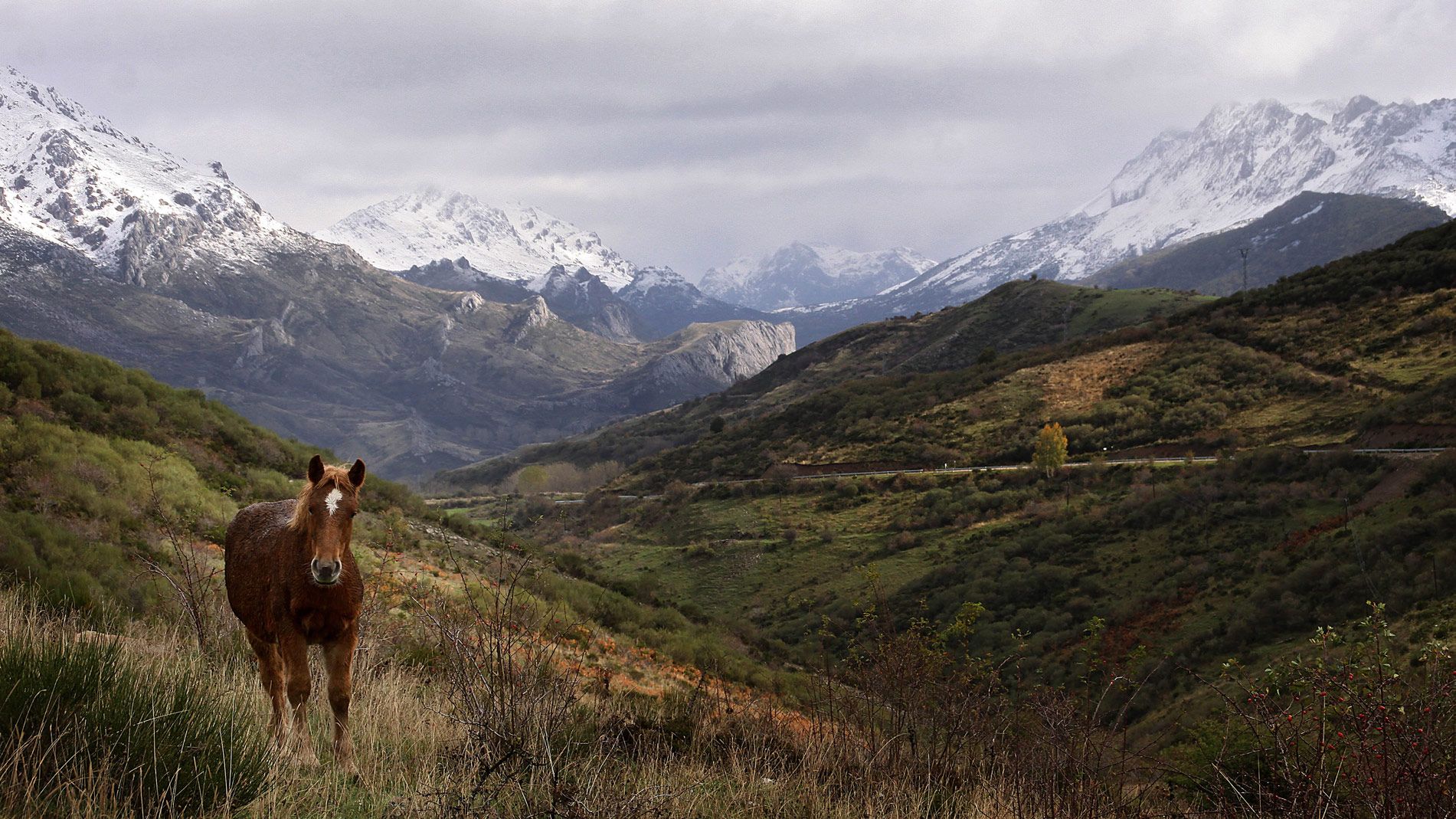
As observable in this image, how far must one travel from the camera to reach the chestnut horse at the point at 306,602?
5.14 meters

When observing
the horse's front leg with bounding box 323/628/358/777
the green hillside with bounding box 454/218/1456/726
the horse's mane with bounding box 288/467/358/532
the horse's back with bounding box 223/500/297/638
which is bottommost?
the green hillside with bounding box 454/218/1456/726

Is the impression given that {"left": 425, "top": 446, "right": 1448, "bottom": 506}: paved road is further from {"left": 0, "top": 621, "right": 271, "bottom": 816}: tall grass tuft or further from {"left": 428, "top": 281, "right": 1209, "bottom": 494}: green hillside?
{"left": 0, "top": 621, "right": 271, "bottom": 816}: tall grass tuft

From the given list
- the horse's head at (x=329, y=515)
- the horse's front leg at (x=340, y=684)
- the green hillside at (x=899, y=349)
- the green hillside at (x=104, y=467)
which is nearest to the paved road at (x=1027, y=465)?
the green hillside at (x=899, y=349)

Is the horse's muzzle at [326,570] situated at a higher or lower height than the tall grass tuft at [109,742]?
higher

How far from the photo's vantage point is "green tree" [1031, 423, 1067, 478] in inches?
2044

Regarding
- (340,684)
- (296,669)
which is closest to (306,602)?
(296,669)

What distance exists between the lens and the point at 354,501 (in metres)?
5.21

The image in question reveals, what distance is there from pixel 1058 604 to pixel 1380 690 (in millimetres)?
32164

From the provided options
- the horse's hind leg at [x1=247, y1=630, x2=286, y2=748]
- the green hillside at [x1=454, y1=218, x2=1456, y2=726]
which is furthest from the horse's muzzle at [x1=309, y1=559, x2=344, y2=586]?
the green hillside at [x1=454, y1=218, x2=1456, y2=726]

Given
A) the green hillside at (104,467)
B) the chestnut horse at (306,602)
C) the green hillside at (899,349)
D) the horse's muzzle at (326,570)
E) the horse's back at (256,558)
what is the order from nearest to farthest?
1. the horse's muzzle at (326,570)
2. the chestnut horse at (306,602)
3. the horse's back at (256,558)
4. the green hillside at (104,467)
5. the green hillside at (899,349)

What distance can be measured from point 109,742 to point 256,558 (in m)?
1.93

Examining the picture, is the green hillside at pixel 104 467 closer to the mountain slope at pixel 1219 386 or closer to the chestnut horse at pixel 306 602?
the chestnut horse at pixel 306 602

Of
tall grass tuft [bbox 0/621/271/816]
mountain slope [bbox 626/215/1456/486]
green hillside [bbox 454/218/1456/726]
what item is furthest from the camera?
mountain slope [bbox 626/215/1456/486]

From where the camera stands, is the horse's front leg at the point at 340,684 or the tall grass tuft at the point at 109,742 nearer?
the tall grass tuft at the point at 109,742
